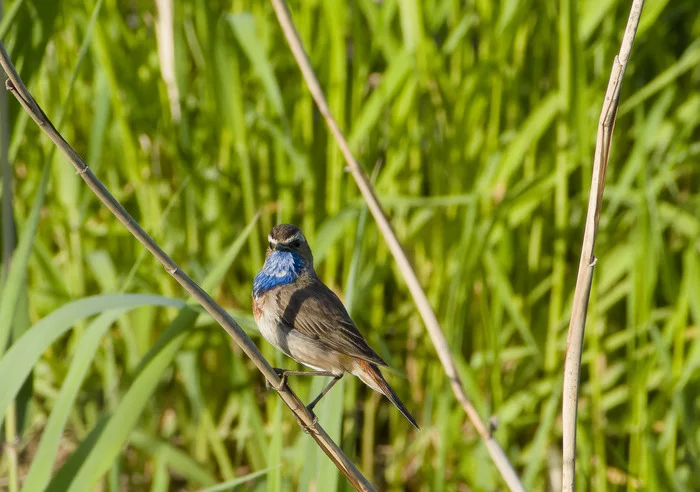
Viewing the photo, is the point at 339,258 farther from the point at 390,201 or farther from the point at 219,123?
the point at 219,123

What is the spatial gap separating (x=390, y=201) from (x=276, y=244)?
0.85 metres

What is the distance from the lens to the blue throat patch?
2111 millimetres

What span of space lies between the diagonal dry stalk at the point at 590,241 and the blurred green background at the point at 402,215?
3.69 ft

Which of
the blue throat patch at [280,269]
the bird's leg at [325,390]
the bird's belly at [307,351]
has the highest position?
the blue throat patch at [280,269]

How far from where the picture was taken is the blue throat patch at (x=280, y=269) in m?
2.11

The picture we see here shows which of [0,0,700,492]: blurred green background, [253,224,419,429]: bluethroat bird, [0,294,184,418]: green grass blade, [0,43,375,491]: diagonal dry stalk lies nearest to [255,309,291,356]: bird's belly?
[253,224,419,429]: bluethroat bird

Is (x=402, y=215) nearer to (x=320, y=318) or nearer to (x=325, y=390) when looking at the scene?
(x=320, y=318)

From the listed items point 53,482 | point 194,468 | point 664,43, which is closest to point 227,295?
point 194,468

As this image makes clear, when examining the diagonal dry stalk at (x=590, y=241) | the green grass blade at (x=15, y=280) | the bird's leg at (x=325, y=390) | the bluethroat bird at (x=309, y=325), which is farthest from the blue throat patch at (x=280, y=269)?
the diagonal dry stalk at (x=590, y=241)

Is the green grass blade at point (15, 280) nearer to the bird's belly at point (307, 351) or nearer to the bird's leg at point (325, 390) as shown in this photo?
the bird's belly at point (307, 351)

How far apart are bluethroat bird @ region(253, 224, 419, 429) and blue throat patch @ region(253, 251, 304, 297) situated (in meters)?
0.02

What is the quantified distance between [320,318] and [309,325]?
0.04 meters

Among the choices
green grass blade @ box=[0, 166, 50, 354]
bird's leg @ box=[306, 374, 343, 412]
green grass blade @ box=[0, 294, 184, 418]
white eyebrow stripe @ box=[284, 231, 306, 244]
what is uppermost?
green grass blade @ box=[0, 166, 50, 354]

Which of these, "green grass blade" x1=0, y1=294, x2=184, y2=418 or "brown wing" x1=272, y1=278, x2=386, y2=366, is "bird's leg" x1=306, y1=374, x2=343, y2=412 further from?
"green grass blade" x1=0, y1=294, x2=184, y2=418
